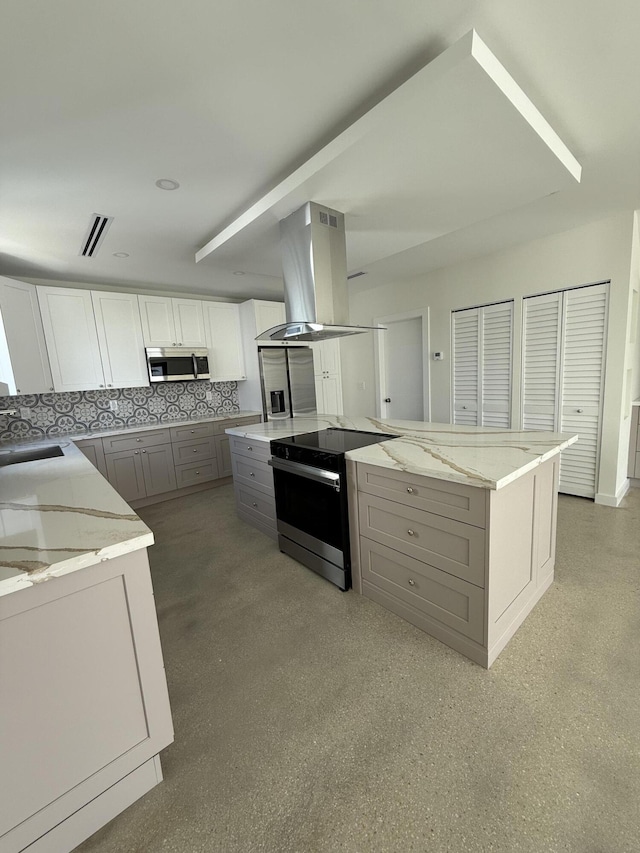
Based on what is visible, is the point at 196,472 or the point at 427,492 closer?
the point at 427,492

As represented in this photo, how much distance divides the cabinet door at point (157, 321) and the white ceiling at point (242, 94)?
154 cm

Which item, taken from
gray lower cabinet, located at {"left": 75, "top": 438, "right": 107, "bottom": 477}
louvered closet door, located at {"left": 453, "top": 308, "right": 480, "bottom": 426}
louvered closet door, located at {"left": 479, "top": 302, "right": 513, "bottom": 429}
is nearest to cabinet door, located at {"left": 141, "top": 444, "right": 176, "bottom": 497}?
gray lower cabinet, located at {"left": 75, "top": 438, "right": 107, "bottom": 477}

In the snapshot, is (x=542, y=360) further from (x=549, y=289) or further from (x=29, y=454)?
(x=29, y=454)

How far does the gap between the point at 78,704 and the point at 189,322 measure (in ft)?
13.6

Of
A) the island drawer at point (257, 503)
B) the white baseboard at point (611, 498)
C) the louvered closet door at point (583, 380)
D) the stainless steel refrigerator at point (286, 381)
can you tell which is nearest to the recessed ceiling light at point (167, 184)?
the island drawer at point (257, 503)

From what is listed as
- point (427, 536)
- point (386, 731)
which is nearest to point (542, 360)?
point (427, 536)

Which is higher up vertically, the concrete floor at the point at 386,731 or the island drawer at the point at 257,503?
the island drawer at the point at 257,503

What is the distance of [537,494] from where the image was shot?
1.84 m

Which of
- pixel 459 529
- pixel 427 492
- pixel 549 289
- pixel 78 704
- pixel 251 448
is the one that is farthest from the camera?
pixel 549 289

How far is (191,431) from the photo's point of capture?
14.1 ft

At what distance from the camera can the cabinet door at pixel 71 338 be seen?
3521 millimetres

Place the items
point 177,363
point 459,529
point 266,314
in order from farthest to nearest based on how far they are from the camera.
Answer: point 266,314, point 177,363, point 459,529

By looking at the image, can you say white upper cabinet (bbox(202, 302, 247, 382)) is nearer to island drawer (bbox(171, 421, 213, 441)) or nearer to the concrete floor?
island drawer (bbox(171, 421, 213, 441))

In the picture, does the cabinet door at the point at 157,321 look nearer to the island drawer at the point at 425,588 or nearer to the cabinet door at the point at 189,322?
the cabinet door at the point at 189,322
